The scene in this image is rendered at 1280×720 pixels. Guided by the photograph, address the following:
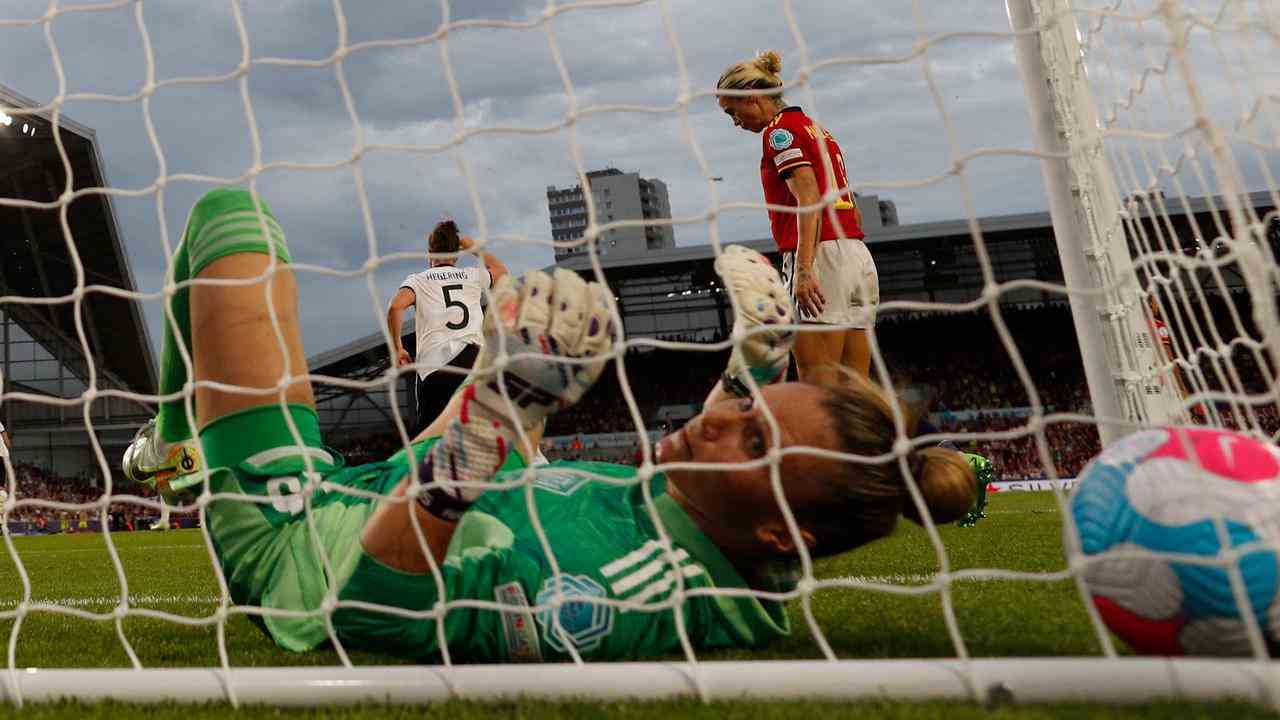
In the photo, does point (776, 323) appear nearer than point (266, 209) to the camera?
Yes

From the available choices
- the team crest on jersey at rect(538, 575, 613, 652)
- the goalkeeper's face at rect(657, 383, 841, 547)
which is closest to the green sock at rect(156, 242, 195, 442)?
the team crest on jersey at rect(538, 575, 613, 652)

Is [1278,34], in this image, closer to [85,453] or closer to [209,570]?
[209,570]

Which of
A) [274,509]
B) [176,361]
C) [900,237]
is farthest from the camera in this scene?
[900,237]

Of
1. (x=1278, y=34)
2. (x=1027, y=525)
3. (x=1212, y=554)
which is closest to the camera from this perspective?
(x=1212, y=554)

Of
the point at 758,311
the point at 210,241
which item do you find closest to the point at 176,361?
the point at 210,241

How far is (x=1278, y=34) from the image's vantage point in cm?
161

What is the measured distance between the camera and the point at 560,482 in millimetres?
1920

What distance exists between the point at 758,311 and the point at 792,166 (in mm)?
1926

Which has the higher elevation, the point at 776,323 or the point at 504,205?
the point at 504,205

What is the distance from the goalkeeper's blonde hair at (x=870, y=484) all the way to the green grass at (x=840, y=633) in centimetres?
24

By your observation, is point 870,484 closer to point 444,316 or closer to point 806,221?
point 806,221

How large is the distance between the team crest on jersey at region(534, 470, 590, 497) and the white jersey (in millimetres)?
3240

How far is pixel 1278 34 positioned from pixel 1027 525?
4.58 m

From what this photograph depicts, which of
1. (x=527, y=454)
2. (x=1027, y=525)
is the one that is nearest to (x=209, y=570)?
(x=527, y=454)
